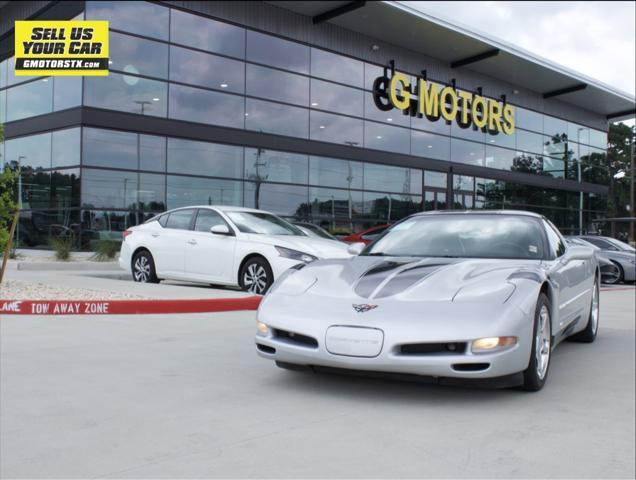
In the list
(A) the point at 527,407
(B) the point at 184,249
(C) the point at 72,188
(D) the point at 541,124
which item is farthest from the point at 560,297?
(D) the point at 541,124

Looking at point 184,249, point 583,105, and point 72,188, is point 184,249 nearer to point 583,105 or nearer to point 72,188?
point 72,188

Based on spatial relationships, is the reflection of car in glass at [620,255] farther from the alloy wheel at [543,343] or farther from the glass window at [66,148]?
the glass window at [66,148]

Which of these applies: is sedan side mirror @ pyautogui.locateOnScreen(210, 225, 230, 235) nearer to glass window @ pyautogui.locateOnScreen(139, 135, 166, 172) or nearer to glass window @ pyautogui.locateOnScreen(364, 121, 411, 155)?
glass window @ pyautogui.locateOnScreen(139, 135, 166, 172)

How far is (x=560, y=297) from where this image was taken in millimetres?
4895

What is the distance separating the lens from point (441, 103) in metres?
27.7

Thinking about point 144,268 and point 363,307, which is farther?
point 144,268

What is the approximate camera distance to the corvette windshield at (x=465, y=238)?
5.04 m

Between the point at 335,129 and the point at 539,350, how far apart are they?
20.4m

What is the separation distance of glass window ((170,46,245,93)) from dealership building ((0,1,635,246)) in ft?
0.15

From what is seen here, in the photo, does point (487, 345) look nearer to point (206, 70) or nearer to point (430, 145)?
point (206, 70)

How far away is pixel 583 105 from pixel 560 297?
119 ft

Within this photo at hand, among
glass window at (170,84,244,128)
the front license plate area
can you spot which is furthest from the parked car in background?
the front license plate area

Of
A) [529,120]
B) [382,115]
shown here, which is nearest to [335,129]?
[382,115]

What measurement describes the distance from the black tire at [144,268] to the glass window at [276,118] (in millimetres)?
10843
